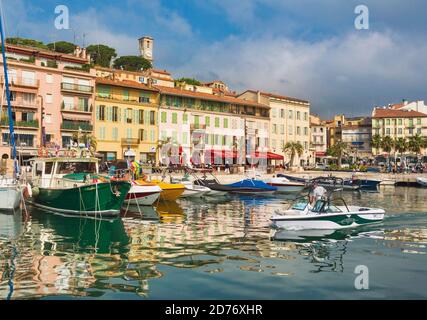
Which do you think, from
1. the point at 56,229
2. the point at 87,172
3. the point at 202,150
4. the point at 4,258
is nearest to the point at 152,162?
the point at 202,150

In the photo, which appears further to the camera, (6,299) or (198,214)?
(198,214)

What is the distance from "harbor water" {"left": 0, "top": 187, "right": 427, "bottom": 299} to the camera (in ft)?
36.4

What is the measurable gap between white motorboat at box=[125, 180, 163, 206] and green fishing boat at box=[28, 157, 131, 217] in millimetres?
2815

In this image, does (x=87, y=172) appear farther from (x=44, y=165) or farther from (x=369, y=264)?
(x=369, y=264)

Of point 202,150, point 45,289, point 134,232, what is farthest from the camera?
point 202,150

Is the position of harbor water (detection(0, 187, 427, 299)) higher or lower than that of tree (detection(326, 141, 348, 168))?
lower

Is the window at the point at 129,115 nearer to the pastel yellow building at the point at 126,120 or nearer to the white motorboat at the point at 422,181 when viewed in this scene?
the pastel yellow building at the point at 126,120

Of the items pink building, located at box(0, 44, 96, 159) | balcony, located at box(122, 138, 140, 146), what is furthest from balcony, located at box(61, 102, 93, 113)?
balcony, located at box(122, 138, 140, 146)

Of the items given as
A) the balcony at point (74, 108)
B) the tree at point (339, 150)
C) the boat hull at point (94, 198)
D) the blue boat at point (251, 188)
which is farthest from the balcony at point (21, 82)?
the tree at point (339, 150)

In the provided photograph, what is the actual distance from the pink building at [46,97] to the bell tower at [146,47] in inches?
2211

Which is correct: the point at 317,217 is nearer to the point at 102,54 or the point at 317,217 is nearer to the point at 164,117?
the point at 164,117

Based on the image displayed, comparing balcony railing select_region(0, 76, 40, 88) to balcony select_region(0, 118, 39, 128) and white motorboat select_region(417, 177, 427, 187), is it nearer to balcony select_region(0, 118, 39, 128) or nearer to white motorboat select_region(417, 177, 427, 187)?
balcony select_region(0, 118, 39, 128)

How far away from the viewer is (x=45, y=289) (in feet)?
36.1
